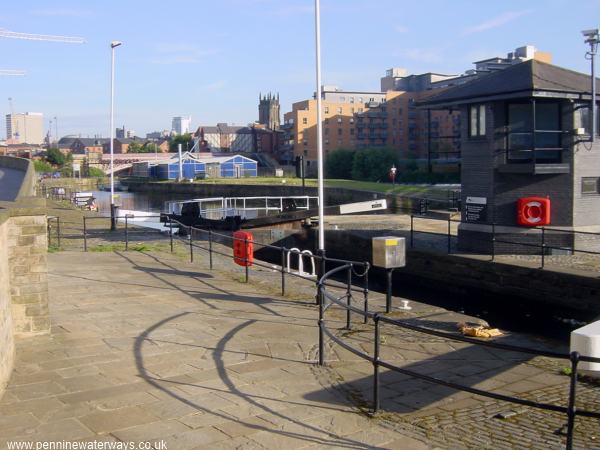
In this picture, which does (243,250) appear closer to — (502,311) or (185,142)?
(502,311)

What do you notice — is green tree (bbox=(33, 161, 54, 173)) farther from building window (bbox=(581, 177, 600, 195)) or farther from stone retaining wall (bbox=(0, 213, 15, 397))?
stone retaining wall (bbox=(0, 213, 15, 397))

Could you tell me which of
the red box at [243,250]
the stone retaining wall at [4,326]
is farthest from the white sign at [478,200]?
the stone retaining wall at [4,326]

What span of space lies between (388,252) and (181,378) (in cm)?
459

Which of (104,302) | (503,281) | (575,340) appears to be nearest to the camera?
(575,340)

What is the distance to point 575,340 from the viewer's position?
5.19m

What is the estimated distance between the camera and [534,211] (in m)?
19.5

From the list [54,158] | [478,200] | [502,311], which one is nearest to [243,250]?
[502,311]

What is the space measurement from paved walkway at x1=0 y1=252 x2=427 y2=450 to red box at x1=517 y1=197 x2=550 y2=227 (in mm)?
9707

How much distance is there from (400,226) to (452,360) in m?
19.6

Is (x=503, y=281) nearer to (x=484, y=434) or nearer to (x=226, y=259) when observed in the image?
(x=226, y=259)

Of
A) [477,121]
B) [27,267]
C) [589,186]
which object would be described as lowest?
[27,267]

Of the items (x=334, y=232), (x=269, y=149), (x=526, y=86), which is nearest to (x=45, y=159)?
(x=269, y=149)

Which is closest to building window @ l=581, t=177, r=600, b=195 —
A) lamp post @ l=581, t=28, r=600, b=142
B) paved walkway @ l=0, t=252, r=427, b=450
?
lamp post @ l=581, t=28, r=600, b=142

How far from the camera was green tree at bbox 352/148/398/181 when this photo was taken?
274 ft
